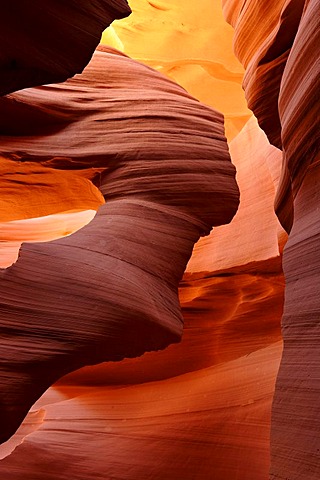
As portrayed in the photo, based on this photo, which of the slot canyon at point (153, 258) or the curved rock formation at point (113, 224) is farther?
the curved rock formation at point (113, 224)

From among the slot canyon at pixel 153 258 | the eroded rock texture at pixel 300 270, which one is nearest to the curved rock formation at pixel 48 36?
the slot canyon at pixel 153 258

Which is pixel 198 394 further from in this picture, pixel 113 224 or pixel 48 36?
pixel 48 36

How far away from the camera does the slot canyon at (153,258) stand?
2.43m

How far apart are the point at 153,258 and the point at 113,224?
30 cm

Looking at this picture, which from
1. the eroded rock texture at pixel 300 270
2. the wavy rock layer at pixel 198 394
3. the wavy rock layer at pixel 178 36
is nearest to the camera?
the eroded rock texture at pixel 300 270

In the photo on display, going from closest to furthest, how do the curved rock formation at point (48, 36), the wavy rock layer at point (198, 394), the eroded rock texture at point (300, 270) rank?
the eroded rock texture at point (300, 270), the curved rock formation at point (48, 36), the wavy rock layer at point (198, 394)

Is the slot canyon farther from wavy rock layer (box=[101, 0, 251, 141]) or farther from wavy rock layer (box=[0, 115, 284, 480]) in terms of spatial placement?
wavy rock layer (box=[101, 0, 251, 141])

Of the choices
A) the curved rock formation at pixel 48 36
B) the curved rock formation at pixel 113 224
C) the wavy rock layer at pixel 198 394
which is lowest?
the wavy rock layer at pixel 198 394

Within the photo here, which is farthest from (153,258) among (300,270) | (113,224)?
(300,270)

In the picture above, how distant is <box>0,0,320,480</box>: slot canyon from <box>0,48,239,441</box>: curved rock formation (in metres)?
0.01

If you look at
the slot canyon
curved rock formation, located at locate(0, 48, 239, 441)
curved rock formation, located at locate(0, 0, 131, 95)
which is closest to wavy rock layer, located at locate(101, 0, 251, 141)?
the slot canyon

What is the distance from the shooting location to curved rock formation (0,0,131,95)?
2398 millimetres

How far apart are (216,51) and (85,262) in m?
4.80

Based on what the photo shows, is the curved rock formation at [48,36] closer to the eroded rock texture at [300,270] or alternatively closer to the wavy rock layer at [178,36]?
the eroded rock texture at [300,270]
